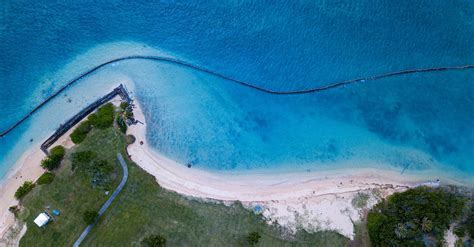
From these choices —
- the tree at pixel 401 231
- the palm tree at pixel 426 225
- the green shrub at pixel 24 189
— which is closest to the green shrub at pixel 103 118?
the green shrub at pixel 24 189

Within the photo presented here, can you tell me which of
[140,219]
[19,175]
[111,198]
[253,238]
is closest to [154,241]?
[140,219]

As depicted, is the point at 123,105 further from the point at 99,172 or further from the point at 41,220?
the point at 41,220

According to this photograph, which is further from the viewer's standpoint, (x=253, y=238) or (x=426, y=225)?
(x=426, y=225)

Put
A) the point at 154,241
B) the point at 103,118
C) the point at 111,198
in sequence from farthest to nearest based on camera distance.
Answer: the point at 103,118
the point at 111,198
the point at 154,241

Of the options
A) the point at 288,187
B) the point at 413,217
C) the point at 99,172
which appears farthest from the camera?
the point at 288,187

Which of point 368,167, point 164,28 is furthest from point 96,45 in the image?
point 368,167

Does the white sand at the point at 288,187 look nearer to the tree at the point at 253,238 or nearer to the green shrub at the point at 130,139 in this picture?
the green shrub at the point at 130,139

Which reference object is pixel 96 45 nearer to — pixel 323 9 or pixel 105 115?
pixel 105 115
